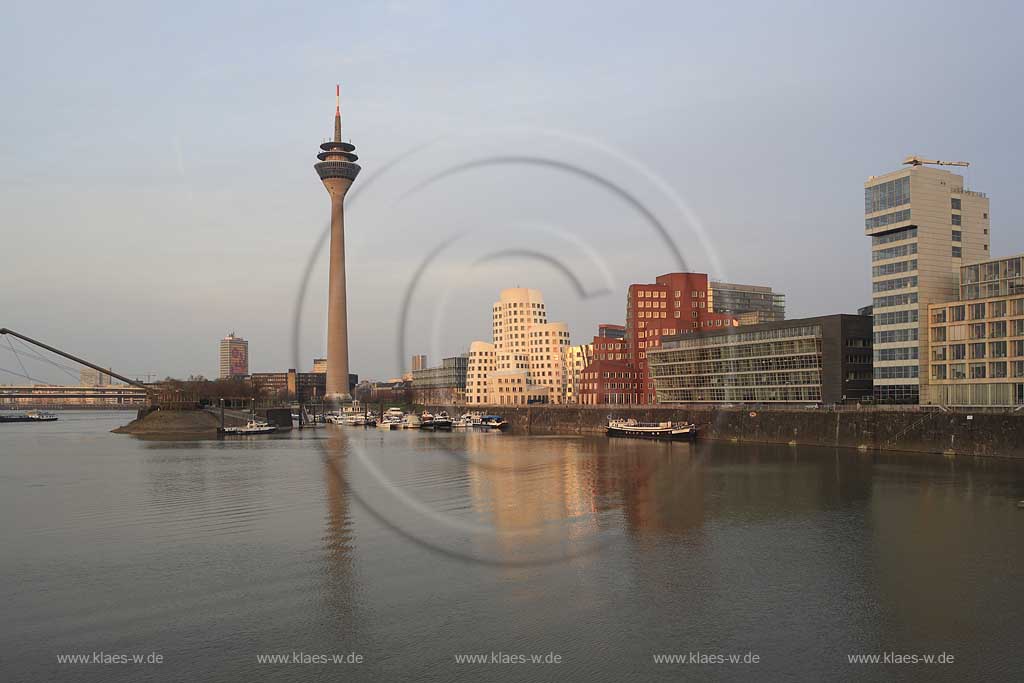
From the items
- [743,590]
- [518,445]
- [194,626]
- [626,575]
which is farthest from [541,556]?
[518,445]

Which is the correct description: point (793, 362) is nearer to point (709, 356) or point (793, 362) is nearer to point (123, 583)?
point (709, 356)

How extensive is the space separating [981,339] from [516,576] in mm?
83538

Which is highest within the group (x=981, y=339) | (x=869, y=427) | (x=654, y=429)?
(x=981, y=339)

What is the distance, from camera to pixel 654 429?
433ft

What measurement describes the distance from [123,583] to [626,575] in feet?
69.7

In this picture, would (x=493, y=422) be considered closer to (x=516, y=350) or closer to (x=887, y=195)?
(x=516, y=350)

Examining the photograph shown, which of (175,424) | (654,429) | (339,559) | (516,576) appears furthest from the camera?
(175,424)

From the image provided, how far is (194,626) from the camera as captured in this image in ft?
92.1

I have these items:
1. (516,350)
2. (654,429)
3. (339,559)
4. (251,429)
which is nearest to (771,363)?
(654,429)

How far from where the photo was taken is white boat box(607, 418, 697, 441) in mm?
127581

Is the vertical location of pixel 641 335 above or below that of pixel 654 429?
above

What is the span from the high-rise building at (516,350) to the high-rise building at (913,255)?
68.5 m

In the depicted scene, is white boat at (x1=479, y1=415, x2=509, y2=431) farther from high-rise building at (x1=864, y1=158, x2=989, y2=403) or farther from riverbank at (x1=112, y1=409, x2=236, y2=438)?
high-rise building at (x1=864, y1=158, x2=989, y2=403)

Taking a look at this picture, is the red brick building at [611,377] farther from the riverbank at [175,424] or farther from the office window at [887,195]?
the office window at [887,195]
